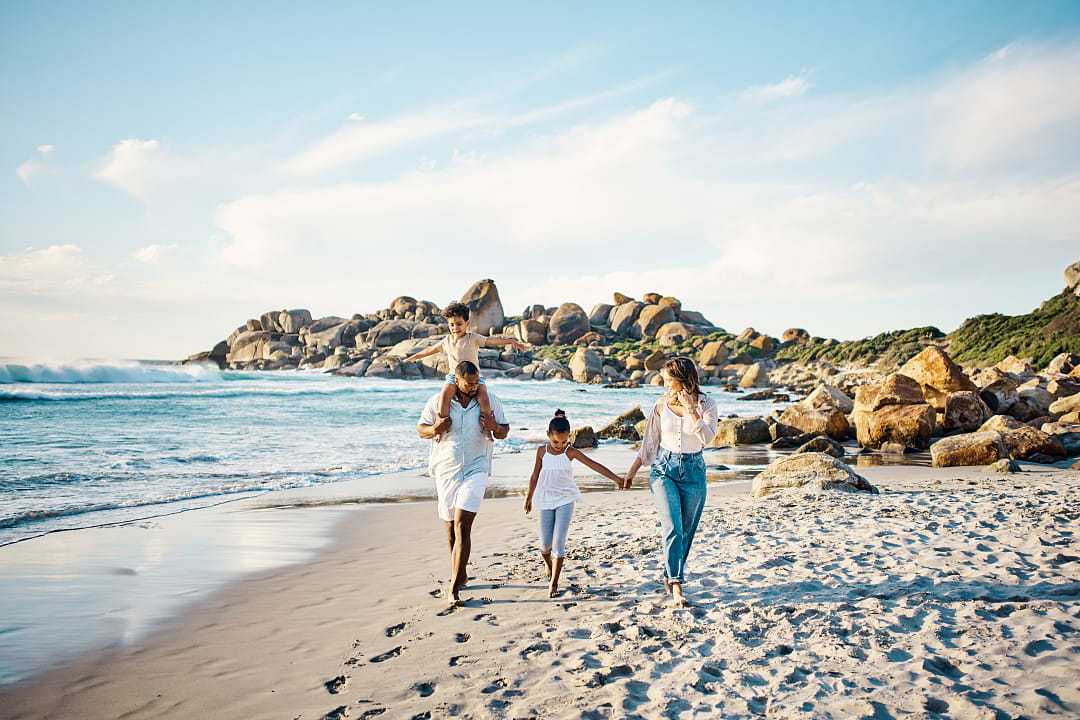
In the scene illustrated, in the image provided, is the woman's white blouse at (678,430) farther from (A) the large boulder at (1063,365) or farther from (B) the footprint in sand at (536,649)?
(A) the large boulder at (1063,365)

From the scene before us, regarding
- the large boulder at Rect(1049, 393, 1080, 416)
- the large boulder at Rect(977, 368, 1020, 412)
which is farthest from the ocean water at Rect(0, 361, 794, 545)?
the large boulder at Rect(1049, 393, 1080, 416)

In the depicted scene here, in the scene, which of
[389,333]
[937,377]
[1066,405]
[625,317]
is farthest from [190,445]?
[625,317]

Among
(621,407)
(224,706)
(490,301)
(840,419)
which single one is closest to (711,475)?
(840,419)

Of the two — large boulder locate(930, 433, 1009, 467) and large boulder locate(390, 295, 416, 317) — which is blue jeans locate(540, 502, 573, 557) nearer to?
large boulder locate(930, 433, 1009, 467)

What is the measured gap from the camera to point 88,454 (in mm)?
14445

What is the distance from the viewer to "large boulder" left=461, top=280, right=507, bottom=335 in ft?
245

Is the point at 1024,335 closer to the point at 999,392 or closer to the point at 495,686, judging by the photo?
the point at 999,392

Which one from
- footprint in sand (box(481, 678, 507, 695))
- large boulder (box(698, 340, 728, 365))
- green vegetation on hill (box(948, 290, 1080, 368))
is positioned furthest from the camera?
large boulder (box(698, 340, 728, 365))

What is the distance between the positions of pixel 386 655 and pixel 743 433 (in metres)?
15.0

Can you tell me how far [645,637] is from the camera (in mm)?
4477

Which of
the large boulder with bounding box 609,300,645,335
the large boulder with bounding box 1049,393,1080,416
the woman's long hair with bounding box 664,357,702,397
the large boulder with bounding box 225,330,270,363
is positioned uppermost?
the large boulder with bounding box 609,300,645,335

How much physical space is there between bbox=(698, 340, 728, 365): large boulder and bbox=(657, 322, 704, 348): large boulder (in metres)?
9.63

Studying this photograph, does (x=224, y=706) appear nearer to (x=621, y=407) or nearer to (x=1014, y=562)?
(x=1014, y=562)

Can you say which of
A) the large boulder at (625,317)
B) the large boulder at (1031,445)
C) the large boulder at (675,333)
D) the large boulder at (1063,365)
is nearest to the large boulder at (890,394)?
the large boulder at (1031,445)
